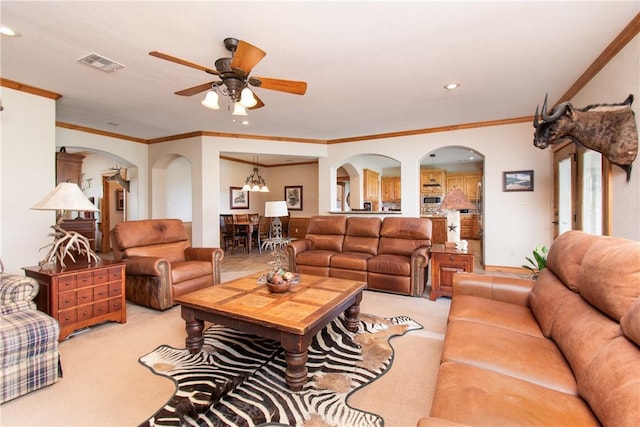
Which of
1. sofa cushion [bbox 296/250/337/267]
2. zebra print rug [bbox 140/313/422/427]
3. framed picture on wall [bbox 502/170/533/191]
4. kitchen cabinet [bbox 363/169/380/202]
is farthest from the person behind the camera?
kitchen cabinet [bbox 363/169/380/202]

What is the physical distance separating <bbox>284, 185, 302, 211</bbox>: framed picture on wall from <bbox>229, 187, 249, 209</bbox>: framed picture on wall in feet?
4.26

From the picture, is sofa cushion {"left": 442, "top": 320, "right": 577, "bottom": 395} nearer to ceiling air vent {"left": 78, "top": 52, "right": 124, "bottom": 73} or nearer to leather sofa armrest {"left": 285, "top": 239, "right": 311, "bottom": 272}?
leather sofa armrest {"left": 285, "top": 239, "right": 311, "bottom": 272}

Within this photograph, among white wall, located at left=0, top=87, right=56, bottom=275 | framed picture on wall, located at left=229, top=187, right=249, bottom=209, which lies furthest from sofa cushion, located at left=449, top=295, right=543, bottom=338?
framed picture on wall, located at left=229, top=187, right=249, bottom=209

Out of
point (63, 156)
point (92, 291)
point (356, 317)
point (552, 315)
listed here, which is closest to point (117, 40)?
point (92, 291)

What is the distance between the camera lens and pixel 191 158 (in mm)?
5734

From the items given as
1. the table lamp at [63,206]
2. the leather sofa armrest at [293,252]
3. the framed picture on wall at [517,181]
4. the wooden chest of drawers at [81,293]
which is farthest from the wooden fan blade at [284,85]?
the framed picture on wall at [517,181]

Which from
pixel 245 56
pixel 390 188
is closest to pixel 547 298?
pixel 245 56

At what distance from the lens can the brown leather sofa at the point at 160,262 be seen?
3.14 metres

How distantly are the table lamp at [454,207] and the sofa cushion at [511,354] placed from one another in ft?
7.06

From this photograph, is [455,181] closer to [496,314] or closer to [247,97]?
Answer: [496,314]

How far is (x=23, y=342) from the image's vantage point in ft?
5.76

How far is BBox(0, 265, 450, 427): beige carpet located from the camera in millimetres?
1633

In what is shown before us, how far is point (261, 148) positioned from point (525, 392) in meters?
5.64

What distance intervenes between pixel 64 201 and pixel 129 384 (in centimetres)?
173
